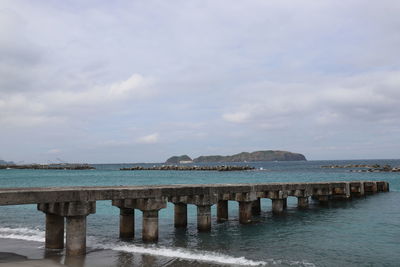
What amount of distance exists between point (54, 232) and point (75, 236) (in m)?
1.76

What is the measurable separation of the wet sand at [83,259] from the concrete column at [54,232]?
391 millimetres

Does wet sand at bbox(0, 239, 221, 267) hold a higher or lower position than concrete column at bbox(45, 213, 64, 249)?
lower

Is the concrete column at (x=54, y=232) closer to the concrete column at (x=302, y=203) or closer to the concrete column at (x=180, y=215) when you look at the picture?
the concrete column at (x=180, y=215)

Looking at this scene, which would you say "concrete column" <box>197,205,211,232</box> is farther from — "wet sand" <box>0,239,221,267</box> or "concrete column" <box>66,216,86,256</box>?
"concrete column" <box>66,216,86,256</box>

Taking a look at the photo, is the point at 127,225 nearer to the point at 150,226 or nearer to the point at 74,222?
the point at 150,226

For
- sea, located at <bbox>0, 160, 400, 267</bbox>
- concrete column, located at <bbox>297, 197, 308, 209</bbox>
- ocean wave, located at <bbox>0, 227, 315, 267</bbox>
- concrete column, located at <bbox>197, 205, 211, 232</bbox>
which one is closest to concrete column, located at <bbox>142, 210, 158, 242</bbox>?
sea, located at <bbox>0, 160, 400, 267</bbox>

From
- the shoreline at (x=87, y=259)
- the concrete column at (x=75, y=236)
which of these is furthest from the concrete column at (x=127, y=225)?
→ the concrete column at (x=75, y=236)

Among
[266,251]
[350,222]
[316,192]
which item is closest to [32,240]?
[266,251]

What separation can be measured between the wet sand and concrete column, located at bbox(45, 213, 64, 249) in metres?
0.39

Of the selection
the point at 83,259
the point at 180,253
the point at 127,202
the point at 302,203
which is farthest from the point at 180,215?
the point at 302,203

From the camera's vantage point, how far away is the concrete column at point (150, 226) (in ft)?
57.2

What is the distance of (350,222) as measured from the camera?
25.0 metres

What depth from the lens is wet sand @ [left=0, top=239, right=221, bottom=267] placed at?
13688 mm

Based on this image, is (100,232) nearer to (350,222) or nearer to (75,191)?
(75,191)
